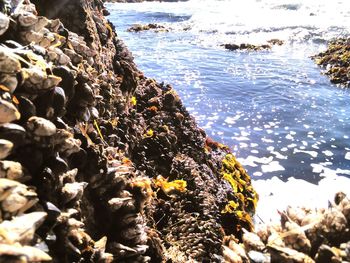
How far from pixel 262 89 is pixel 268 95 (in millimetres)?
907

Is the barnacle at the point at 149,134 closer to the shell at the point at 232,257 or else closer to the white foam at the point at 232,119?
the shell at the point at 232,257

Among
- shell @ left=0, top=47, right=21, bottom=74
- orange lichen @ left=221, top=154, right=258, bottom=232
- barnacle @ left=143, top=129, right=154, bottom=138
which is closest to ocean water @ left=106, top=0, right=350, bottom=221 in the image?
orange lichen @ left=221, top=154, right=258, bottom=232

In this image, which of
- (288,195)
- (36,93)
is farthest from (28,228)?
(288,195)

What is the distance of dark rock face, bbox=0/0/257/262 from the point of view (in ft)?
9.86

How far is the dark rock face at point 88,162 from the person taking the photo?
3.00 m

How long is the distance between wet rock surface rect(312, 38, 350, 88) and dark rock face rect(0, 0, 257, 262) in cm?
1539

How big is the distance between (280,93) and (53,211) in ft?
56.4

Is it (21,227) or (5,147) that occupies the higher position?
(5,147)

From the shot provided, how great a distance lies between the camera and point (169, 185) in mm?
6227

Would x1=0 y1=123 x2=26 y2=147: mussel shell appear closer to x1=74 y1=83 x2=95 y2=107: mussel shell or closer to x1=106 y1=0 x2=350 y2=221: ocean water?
x1=74 y1=83 x2=95 y2=107: mussel shell

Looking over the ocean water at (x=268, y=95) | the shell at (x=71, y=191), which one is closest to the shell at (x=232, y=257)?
the shell at (x=71, y=191)

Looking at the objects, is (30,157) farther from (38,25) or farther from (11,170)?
(38,25)

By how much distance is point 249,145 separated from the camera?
45.4 ft

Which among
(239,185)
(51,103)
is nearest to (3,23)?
(51,103)
